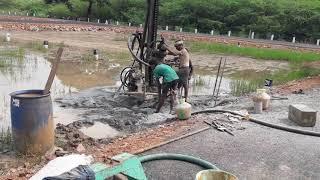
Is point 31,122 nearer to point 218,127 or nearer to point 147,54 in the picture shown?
point 218,127

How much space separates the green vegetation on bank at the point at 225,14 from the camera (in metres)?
36.4

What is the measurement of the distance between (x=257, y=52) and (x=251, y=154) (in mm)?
21072

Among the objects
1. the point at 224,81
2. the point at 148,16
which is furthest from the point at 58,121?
the point at 224,81

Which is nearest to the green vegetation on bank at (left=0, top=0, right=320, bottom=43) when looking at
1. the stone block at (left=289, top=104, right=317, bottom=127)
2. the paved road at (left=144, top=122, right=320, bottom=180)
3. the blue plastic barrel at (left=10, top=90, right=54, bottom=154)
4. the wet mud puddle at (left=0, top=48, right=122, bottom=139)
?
the wet mud puddle at (left=0, top=48, right=122, bottom=139)

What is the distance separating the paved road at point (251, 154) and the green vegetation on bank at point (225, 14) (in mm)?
28138

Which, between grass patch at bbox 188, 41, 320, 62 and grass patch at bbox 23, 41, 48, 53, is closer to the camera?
grass patch at bbox 188, 41, 320, 62

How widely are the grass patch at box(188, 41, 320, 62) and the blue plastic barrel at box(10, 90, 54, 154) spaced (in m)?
19.9

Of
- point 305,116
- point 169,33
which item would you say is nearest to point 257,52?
point 169,33

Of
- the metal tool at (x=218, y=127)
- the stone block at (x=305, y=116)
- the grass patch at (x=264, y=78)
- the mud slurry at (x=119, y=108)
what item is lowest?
the mud slurry at (x=119, y=108)

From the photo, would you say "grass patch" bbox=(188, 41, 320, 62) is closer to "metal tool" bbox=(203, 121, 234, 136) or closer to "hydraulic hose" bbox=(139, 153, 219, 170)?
"metal tool" bbox=(203, 121, 234, 136)

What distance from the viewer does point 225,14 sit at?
137 feet

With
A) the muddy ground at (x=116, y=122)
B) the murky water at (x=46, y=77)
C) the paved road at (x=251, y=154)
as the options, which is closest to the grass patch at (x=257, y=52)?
the muddy ground at (x=116, y=122)

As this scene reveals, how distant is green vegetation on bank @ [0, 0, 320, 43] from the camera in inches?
1435

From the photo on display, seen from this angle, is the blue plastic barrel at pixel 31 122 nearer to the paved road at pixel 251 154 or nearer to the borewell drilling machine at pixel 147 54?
the paved road at pixel 251 154
